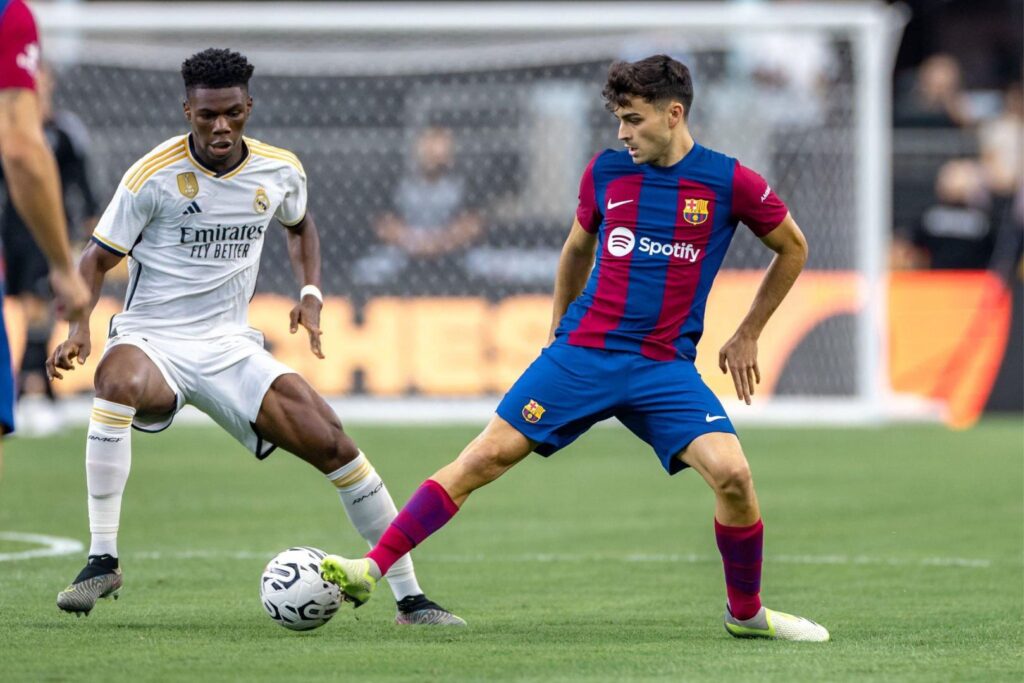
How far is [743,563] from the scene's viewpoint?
639 cm

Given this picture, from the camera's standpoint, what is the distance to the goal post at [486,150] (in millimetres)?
16609

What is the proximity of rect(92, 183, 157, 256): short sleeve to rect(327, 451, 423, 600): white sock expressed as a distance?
1.17 m

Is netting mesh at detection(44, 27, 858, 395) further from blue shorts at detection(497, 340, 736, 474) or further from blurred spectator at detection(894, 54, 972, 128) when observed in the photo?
blue shorts at detection(497, 340, 736, 474)

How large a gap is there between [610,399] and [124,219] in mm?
1969

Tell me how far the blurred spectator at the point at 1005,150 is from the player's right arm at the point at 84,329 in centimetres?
1419

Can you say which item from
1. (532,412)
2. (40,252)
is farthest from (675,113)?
(40,252)

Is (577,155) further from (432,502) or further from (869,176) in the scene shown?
(432,502)

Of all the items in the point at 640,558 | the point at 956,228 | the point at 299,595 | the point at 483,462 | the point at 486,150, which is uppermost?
the point at 483,462

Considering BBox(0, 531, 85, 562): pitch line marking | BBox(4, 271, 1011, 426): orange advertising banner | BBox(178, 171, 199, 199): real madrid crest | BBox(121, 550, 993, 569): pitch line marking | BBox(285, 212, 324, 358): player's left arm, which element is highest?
BBox(178, 171, 199, 199): real madrid crest

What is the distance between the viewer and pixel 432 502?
247 inches

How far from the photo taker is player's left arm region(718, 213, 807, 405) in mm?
6543

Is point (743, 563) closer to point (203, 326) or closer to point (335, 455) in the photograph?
point (335, 455)

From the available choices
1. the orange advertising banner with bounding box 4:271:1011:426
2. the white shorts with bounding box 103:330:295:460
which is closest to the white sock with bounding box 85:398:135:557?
the white shorts with bounding box 103:330:295:460

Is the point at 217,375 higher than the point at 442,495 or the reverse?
higher
